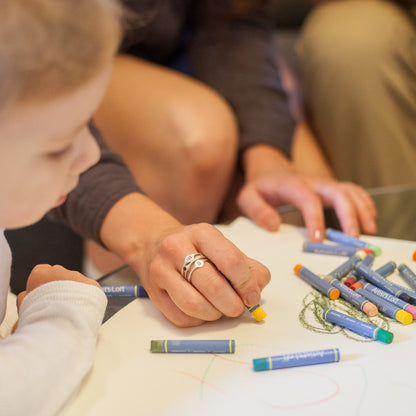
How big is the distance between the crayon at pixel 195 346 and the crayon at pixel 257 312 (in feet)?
0.14

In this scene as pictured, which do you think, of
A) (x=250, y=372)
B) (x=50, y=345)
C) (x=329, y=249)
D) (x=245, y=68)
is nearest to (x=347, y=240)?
(x=329, y=249)

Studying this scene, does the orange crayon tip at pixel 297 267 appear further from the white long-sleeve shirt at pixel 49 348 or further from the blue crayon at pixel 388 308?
the white long-sleeve shirt at pixel 49 348

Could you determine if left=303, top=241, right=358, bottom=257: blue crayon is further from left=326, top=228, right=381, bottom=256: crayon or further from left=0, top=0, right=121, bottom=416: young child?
left=0, top=0, right=121, bottom=416: young child

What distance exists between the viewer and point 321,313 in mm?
437

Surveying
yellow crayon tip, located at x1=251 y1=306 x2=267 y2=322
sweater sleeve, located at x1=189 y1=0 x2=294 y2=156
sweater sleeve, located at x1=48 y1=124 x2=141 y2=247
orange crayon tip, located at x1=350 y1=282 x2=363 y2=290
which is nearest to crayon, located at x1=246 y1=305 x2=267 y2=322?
yellow crayon tip, located at x1=251 y1=306 x2=267 y2=322

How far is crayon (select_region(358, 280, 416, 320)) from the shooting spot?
1.42ft

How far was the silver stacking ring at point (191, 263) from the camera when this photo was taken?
42 cm

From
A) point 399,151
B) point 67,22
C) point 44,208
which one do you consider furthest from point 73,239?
point 399,151

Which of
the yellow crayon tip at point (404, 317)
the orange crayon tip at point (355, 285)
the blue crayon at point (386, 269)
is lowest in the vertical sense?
the orange crayon tip at point (355, 285)

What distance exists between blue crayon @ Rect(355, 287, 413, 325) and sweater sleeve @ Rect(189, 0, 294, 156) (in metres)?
0.44

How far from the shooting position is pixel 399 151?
0.94m

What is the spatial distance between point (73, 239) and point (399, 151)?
0.65 metres

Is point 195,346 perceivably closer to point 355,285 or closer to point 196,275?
point 196,275

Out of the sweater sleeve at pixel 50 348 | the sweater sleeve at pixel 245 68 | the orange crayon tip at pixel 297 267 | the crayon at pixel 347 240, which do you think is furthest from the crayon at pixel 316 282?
the sweater sleeve at pixel 245 68
